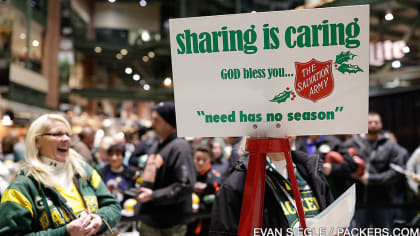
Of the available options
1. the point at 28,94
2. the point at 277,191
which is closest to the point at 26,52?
the point at 28,94

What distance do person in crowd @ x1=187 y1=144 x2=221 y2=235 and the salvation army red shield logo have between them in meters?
2.97

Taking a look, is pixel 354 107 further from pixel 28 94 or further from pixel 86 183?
pixel 28 94

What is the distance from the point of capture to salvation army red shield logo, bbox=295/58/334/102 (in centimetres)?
133

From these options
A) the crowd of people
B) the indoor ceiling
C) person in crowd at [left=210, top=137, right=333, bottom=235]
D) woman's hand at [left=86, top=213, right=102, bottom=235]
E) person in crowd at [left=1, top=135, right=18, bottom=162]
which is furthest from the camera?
person in crowd at [left=1, top=135, right=18, bottom=162]

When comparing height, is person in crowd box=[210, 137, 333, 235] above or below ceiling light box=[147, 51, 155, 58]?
below

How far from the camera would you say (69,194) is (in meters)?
2.29

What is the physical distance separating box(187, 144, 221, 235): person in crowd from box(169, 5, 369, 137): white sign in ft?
9.56

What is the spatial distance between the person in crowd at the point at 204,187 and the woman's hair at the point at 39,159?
1915 millimetres

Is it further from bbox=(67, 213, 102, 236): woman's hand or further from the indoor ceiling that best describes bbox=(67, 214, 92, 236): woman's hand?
the indoor ceiling

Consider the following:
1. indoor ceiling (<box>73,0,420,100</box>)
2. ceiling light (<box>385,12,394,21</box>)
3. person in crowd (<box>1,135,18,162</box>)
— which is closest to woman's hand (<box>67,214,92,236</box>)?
indoor ceiling (<box>73,0,420,100</box>)

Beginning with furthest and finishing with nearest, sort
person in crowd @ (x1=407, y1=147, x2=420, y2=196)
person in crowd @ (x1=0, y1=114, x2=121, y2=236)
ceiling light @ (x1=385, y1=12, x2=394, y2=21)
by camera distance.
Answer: person in crowd @ (x1=407, y1=147, x2=420, y2=196) < ceiling light @ (x1=385, y1=12, x2=394, y2=21) < person in crowd @ (x1=0, y1=114, x2=121, y2=236)

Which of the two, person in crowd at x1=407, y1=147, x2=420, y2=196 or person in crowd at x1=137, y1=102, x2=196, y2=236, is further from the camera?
person in crowd at x1=407, y1=147, x2=420, y2=196

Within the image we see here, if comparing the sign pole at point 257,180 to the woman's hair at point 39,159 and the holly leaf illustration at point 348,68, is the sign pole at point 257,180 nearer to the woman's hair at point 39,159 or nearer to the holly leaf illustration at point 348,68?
the holly leaf illustration at point 348,68

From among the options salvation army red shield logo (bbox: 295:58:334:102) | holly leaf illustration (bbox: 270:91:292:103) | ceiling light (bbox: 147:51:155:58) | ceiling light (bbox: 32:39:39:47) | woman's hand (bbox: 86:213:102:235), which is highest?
ceiling light (bbox: 32:39:39:47)
